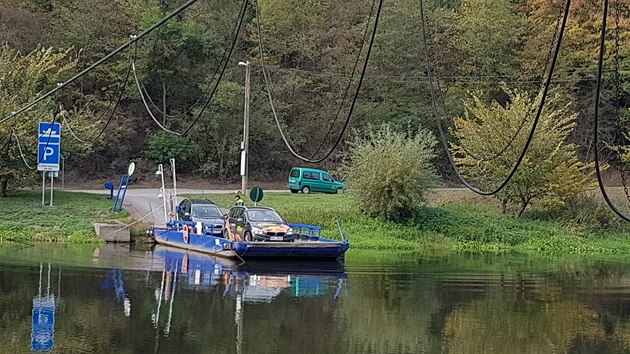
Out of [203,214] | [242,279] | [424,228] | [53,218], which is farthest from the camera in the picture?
[424,228]

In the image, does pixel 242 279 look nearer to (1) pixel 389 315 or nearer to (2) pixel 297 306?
(2) pixel 297 306

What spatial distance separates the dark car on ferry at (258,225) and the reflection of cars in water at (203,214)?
4.53 ft

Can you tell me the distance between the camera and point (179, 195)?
4850 cm

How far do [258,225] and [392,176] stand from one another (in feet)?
32.9

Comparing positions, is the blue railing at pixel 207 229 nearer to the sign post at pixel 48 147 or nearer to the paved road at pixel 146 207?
the paved road at pixel 146 207

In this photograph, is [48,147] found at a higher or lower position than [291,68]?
lower

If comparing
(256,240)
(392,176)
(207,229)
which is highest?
(392,176)

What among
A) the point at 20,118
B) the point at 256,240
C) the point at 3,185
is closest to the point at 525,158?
the point at 256,240

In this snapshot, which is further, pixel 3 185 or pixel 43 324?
pixel 3 185

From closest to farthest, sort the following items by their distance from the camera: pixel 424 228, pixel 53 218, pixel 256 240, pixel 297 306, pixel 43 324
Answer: pixel 43 324 → pixel 297 306 → pixel 256 240 → pixel 53 218 → pixel 424 228

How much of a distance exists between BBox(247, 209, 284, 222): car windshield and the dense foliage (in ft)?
91.9

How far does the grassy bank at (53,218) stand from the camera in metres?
34.4

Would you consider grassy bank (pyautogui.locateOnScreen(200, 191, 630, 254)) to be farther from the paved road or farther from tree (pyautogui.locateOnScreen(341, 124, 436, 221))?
the paved road

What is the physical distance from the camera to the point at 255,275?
25.6m
